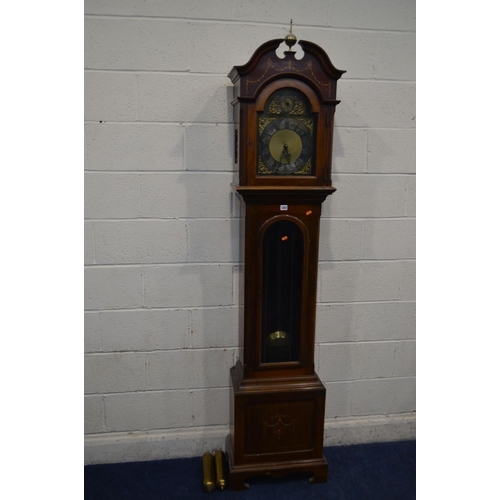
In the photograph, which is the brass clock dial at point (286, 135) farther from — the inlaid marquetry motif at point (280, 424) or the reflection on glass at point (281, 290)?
the inlaid marquetry motif at point (280, 424)

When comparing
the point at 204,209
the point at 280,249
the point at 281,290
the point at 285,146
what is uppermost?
the point at 285,146

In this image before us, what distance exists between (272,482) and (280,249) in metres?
1.08

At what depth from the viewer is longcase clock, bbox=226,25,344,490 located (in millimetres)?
1699

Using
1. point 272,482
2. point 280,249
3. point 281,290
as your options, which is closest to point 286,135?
point 280,249

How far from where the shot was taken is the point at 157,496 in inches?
78.4

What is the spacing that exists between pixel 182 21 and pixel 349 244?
122 centimetres

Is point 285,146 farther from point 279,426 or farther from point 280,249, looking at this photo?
point 279,426

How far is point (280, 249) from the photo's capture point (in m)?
1.87

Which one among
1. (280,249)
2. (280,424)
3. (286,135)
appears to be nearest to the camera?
(286,135)

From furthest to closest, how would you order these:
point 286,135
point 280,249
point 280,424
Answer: point 280,424
point 280,249
point 286,135

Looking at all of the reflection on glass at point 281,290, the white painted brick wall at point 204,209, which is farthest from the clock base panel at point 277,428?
the white painted brick wall at point 204,209

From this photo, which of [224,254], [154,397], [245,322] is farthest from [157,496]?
[224,254]

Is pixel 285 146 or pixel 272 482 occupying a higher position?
pixel 285 146

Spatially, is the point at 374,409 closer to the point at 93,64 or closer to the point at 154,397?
the point at 154,397
